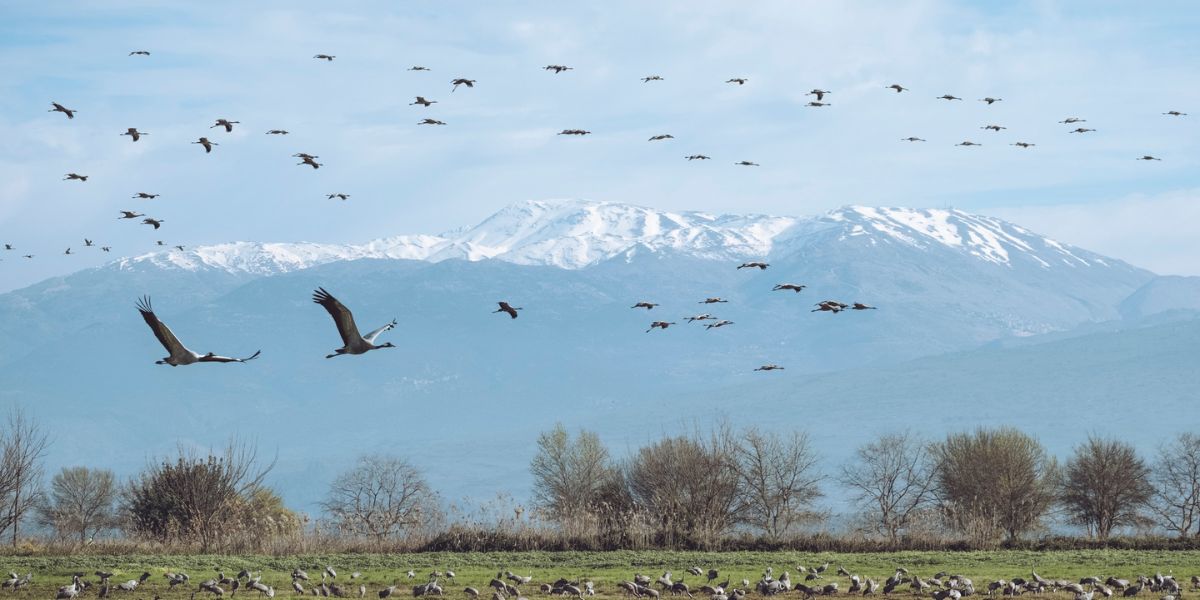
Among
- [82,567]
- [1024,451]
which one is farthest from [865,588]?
[1024,451]

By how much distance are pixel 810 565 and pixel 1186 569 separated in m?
12.1

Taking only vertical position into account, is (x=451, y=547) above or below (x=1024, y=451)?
below

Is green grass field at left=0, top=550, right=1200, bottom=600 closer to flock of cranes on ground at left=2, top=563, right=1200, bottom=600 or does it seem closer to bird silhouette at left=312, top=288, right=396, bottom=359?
flock of cranes on ground at left=2, top=563, right=1200, bottom=600

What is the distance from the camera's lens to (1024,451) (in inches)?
3597

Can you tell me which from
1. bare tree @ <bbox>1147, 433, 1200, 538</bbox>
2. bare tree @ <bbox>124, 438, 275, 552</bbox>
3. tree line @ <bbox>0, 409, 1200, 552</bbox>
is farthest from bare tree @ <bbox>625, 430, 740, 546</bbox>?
bare tree @ <bbox>1147, 433, 1200, 538</bbox>

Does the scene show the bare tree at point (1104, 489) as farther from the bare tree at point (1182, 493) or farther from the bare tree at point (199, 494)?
the bare tree at point (199, 494)

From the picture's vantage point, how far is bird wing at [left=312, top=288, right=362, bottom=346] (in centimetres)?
2927

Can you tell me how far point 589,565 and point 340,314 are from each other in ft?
64.0

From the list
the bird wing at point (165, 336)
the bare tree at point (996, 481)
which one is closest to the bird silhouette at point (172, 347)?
the bird wing at point (165, 336)

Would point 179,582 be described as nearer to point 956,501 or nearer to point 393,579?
point 393,579

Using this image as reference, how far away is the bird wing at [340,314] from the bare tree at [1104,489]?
2710 inches

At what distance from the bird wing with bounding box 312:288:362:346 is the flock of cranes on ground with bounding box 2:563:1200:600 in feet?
26.1

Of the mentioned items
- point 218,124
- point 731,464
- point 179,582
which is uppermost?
point 218,124

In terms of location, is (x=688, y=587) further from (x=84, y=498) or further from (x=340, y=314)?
(x=84, y=498)
